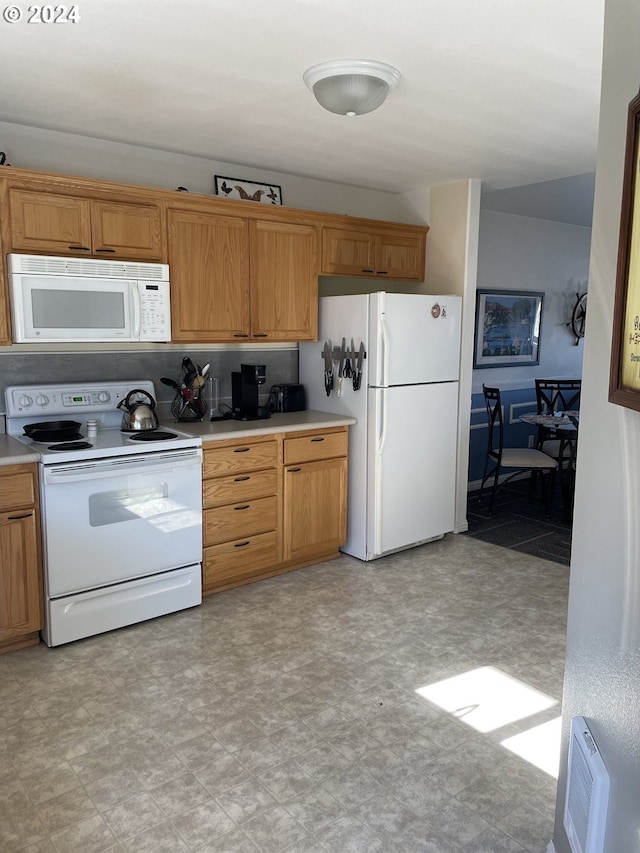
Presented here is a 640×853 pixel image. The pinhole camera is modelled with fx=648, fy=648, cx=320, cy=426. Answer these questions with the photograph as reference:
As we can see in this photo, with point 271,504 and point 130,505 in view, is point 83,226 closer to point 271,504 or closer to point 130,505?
point 130,505

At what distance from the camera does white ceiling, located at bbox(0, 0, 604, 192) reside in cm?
212

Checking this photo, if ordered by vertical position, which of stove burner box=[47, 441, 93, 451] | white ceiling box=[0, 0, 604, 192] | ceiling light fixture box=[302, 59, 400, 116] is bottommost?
Answer: stove burner box=[47, 441, 93, 451]

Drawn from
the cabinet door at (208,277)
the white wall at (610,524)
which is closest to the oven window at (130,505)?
the cabinet door at (208,277)

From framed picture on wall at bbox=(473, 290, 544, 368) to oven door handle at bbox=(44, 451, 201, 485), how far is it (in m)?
3.48

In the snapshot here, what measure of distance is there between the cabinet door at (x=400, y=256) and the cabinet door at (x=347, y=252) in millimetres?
84

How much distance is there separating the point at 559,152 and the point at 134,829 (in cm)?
382

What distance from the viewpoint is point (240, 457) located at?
3695 millimetres

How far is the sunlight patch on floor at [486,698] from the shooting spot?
8.46 feet

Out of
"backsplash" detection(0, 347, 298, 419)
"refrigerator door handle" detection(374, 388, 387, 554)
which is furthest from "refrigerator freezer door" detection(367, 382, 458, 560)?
"backsplash" detection(0, 347, 298, 419)

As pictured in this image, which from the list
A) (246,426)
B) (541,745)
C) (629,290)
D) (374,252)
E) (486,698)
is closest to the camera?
(629,290)

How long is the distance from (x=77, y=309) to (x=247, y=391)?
1.15m

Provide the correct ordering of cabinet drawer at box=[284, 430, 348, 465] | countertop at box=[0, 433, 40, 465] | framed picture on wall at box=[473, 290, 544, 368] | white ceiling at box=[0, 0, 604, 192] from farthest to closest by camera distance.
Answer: framed picture on wall at box=[473, 290, 544, 368], cabinet drawer at box=[284, 430, 348, 465], countertop at box=[0, 433, 40, 465], white ceiling at box=[0, 0, 604, 192]

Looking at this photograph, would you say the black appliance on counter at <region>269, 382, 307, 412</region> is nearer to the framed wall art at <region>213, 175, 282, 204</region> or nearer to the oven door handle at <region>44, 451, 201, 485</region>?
the oven door handle at <region>44, 451, 201, 485</region>

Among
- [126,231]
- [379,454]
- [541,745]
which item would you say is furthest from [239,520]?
[541,745]
